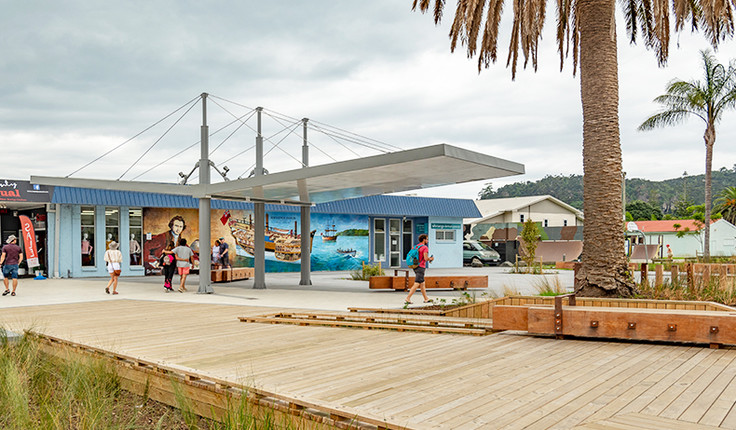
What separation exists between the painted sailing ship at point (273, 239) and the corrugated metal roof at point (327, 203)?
0.88 metres

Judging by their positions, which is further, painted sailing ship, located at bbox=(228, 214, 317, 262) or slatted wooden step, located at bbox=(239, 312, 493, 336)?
Result: painted sailing ship, located at bbox=(228, 214, 317, 262)

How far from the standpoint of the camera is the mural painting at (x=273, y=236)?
26062mm

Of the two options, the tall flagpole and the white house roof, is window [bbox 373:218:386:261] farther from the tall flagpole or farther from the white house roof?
the white house roof

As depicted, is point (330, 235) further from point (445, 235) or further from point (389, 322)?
point (389, 322)

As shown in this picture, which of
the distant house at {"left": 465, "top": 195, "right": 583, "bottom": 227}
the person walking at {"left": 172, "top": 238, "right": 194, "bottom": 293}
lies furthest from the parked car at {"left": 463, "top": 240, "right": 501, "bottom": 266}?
the person walking at {"left": 172, "top": 238, "right": 194, "bottom": 293}

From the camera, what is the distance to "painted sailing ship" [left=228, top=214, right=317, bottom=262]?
91.6 ft

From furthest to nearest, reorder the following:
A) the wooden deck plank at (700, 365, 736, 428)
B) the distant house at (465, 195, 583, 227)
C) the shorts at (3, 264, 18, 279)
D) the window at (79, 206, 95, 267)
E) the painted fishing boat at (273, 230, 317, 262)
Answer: the distant house at (465, 195, 583, 227) < the painted fishing boat at (273, 230, 317, 262) < the window at (79, 206, 95, 267) < the shorts at (3, 264, 18, 279) < the wooden deck plank at (700, 365, 736, 428)

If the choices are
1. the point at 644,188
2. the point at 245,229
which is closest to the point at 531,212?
the point at 245,229

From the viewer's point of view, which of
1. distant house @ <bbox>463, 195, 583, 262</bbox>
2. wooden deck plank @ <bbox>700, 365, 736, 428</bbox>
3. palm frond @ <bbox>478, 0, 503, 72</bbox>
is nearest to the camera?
wooden deck plank @ <bbox>700, 365, 736, 428</bbox>

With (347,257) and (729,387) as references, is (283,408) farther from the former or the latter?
(347,257)

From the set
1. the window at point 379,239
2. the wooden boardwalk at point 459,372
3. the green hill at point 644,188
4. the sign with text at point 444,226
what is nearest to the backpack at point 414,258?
the wooden boardwalk at point 459,372

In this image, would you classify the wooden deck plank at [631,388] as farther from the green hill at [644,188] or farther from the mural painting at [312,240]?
the green hill at [644,188]

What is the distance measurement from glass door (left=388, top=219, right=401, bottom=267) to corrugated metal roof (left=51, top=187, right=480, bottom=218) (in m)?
1.35

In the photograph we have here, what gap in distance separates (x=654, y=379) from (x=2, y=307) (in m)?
13.4
